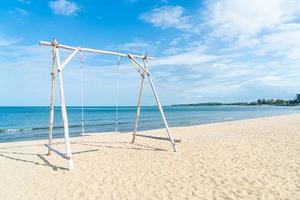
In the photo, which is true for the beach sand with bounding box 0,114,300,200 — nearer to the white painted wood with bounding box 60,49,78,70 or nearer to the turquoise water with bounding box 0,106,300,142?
the white painted wood with bounding box 60,49,78,70

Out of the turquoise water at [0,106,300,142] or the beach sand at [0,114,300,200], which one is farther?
the turquoise water at [0,106,300,142]

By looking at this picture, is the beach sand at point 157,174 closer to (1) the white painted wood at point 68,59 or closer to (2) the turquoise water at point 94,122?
(1) the white painted wood at point 68,59

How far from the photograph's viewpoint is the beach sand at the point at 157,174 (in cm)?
573

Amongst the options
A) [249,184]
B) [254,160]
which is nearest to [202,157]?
[254,160]

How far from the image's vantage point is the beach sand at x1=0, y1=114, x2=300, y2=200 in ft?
18.8

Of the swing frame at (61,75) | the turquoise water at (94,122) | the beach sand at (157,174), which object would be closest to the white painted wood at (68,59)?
the swing frame at (61,75)

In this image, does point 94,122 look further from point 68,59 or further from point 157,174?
point 157,174

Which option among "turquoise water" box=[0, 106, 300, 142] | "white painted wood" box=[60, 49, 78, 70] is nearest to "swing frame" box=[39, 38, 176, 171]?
"white painted wood" box=[60, 49, 78, 70]

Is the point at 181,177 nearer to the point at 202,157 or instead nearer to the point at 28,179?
the point at 202,157

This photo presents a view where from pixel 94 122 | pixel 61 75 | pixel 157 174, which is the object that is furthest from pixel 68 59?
pixel 94 122

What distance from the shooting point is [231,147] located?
11.1m

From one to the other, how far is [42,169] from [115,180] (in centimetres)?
261

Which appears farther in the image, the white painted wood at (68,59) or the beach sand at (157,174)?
the white painted wood at (68,59)

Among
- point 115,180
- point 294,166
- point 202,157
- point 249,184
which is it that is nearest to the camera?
point 249,184
